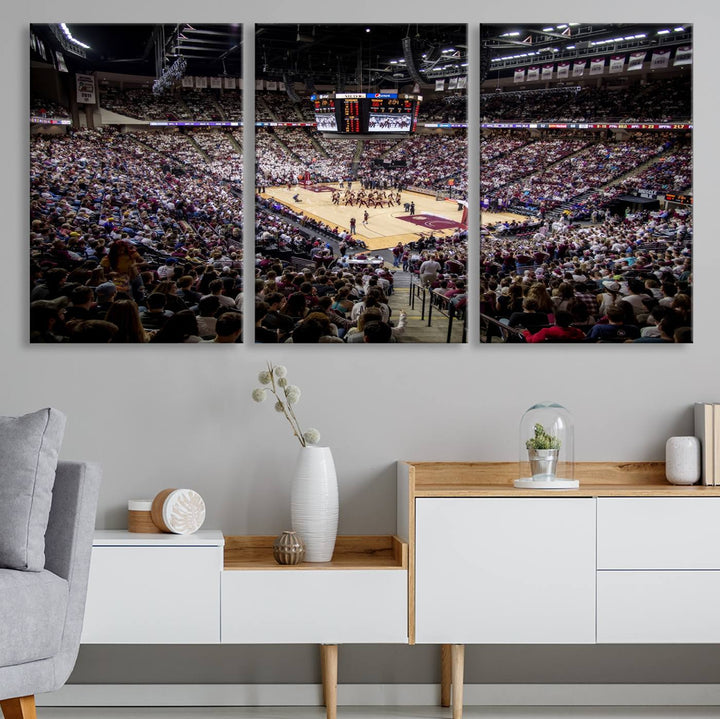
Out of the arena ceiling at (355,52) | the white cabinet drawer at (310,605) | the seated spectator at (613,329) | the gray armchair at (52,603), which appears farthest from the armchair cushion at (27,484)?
the seated spectator at (613,329)

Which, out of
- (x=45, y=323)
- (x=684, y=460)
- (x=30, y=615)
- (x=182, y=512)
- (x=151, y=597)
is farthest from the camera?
(x=45, y=323)

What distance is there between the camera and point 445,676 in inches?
126

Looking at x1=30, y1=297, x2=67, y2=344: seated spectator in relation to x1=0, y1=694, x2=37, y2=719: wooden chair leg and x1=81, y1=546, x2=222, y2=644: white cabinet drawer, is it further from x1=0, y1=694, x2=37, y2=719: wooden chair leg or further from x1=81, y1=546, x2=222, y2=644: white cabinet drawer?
x1=0, y1=694, x2=37, y2=719: wooden chair leg

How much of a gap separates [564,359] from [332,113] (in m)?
1.21

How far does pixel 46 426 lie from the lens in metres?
2.53

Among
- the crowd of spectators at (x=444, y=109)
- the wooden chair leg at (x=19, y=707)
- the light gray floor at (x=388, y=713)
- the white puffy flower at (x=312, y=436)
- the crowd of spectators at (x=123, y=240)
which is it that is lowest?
the light gray floor at (x=388, y=713)

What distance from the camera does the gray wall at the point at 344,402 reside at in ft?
10.7

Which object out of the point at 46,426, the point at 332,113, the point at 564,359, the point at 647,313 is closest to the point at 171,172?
the point at 332,113

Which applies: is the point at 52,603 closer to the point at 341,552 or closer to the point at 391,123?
the point at 341,552

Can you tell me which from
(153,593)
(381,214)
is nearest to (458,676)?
(153,593)

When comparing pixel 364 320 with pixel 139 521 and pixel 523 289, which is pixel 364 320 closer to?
pixel 523 289

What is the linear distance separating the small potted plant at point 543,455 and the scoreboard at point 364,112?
1.18m

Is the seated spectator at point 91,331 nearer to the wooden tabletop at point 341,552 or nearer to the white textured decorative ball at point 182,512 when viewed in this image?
the white textured decorative ball at point 182,512

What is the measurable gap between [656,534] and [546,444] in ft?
1.47
